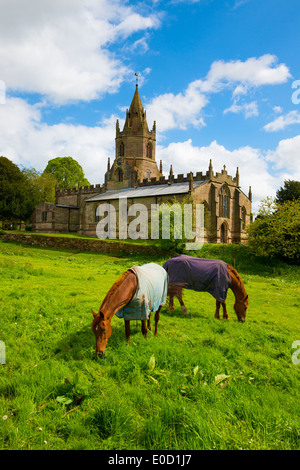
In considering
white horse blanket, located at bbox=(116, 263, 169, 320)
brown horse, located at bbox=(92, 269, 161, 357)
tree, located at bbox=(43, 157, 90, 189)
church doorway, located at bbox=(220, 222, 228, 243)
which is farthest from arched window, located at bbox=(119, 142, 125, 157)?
brown horse, located at bbox=(92, 269, 161, 357)

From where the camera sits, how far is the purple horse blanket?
9039 mm

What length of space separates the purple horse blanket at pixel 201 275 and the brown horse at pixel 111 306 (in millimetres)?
3153

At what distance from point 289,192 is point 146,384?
53.4 metres

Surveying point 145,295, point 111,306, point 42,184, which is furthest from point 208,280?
point 42,184

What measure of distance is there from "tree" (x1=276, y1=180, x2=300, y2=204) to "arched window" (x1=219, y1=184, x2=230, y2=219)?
1129 centimetres

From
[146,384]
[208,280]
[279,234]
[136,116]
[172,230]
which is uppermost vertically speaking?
[136,116]

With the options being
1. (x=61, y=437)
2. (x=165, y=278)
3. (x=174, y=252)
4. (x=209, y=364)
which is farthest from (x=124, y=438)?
(x=174, y=252)

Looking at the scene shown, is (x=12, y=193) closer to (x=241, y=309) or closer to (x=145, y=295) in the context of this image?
(x=241, y=309)

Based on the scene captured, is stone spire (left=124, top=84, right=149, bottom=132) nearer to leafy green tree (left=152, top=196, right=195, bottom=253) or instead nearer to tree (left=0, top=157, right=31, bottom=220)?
tree (left=0, top=157, right=31, bottom=220)

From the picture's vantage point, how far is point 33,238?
3553 centimetres

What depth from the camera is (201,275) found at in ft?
30.3

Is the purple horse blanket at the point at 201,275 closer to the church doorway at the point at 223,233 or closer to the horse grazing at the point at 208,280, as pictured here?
the horse grazing at the point at 208,280
